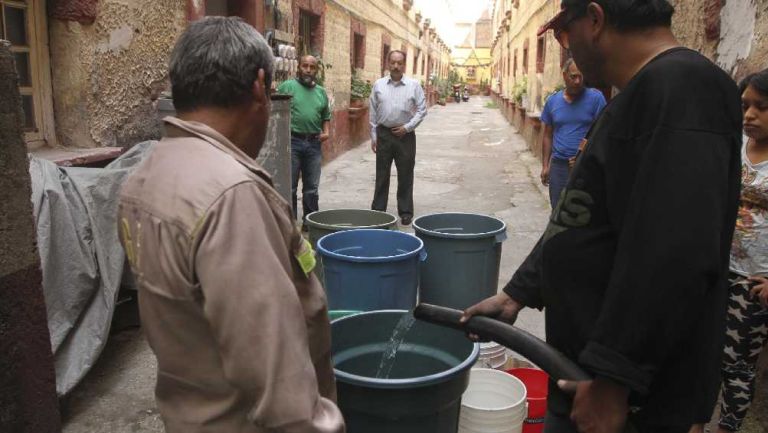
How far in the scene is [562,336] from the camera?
1.52 metres

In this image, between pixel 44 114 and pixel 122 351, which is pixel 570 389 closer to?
pixel 122 351

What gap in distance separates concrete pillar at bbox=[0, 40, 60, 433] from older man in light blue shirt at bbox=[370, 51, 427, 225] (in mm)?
4543

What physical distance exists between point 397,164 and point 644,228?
18.6 ft

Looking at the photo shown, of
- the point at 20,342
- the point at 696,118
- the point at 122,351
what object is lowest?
the point at 122,351

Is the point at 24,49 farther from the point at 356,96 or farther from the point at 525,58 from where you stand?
the point at 525,58

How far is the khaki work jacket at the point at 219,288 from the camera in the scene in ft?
3.66

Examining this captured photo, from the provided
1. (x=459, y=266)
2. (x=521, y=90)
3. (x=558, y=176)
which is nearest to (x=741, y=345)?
(x=459, y=266)

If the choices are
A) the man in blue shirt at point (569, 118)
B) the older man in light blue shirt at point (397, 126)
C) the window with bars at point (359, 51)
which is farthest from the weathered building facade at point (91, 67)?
the window with bars at point (359, 51)

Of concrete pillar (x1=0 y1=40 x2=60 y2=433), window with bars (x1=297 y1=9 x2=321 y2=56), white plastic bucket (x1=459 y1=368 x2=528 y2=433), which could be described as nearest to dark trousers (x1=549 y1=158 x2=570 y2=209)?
white plastic bucket (x1=459 y1=368 x2=528 y2=433)

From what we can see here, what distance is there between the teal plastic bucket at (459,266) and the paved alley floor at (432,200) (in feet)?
2.38

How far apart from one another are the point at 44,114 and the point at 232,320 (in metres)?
3.91

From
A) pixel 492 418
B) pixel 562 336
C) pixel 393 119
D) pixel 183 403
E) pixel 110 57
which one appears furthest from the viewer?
pixel 393 119

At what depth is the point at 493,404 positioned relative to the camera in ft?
8.90

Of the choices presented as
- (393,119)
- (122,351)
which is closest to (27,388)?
(122,351)
